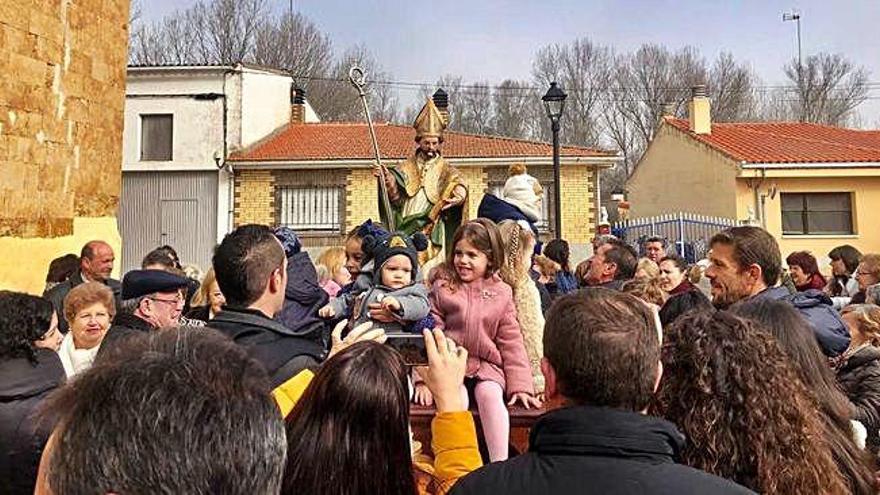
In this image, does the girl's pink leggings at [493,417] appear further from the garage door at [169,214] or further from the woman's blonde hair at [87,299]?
the garage door at [169,214]

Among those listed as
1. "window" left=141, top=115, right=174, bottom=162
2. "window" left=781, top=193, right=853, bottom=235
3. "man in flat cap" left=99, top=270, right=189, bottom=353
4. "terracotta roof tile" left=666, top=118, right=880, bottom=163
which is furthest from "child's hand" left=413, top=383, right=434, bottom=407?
"window" left=141, top=115, right=174, bottom=162

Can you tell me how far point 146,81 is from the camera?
21.5m

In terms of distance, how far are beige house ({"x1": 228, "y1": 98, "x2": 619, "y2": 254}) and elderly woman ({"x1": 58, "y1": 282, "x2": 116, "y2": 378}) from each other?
1673 cm

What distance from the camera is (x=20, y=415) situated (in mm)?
2455

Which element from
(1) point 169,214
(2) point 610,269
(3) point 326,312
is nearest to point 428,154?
(2) point 610,269

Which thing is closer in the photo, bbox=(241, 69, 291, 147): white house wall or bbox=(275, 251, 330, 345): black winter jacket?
bbox=(275, 251, 330, 345): black winter jacket

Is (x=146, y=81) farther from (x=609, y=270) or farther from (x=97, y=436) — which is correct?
(x=97, y=436)

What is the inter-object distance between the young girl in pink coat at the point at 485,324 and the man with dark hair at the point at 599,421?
1.51m

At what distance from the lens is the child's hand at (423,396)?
3.08 metres

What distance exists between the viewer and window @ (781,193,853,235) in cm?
2012

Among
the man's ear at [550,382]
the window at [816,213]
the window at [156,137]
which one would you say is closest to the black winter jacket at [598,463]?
the man's ear at [550,382]

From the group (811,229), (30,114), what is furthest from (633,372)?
(811,229)

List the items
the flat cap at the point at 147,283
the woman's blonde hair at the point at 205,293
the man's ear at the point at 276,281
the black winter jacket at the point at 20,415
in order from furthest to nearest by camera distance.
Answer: the woman's blonde hair at the point at 205,293
the flat cap at the point at 147,283
the man's ear at the point at 276,281
the black winter jacket at the point at 20,415

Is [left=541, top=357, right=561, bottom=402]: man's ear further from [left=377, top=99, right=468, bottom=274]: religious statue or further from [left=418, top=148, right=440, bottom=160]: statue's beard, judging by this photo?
[left=418, top=148, right=440, bottom=160]: statue's beard
